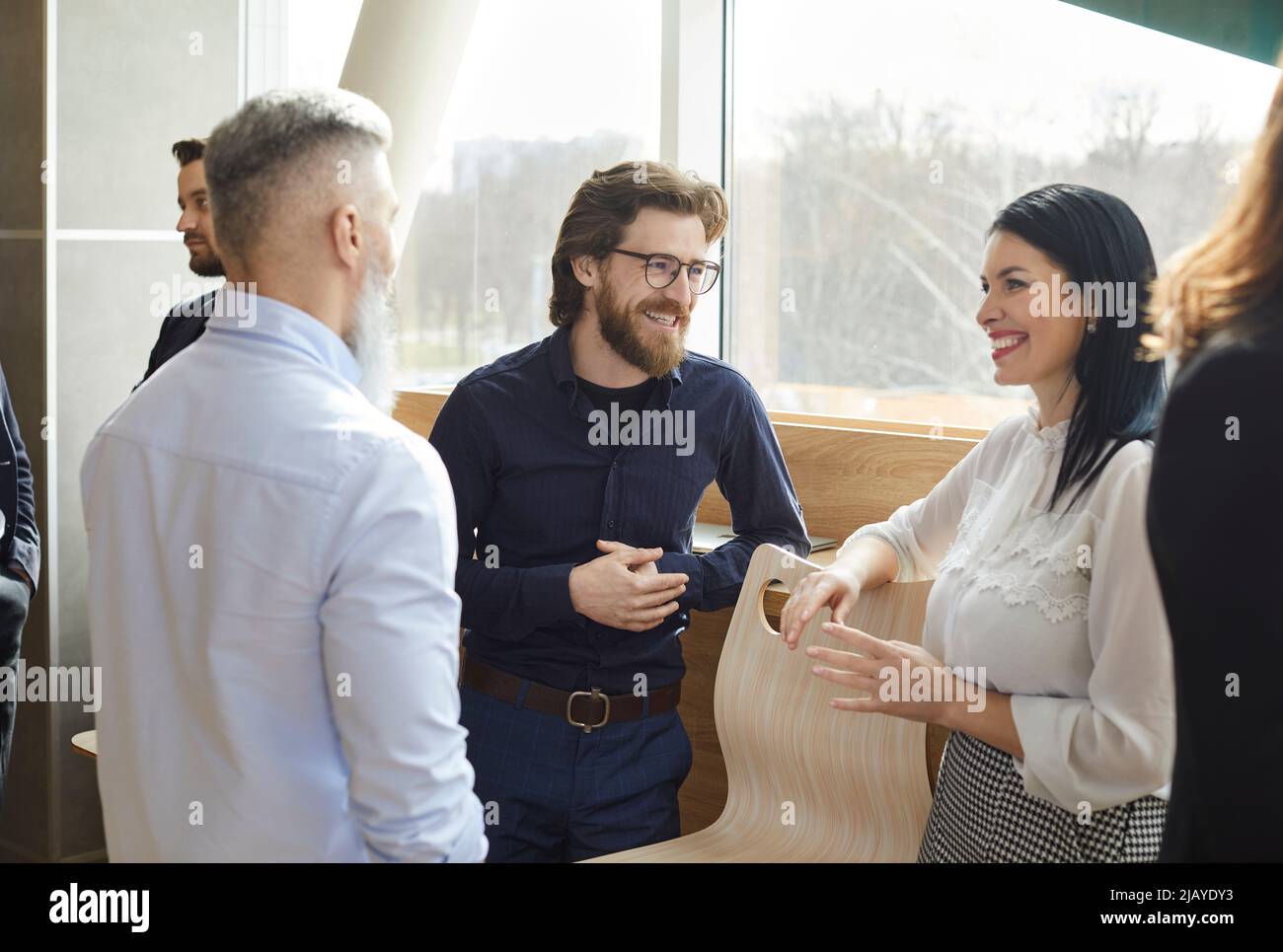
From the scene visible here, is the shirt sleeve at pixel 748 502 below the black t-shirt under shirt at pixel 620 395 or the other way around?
below

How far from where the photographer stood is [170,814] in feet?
4.34

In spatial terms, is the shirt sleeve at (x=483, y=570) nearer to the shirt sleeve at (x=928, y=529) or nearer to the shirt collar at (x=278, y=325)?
the shirt sleeve at (x=928, y=529)

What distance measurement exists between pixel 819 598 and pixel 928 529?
256mm

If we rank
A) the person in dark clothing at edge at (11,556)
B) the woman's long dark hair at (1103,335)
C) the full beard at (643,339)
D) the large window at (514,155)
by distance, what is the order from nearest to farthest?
the woman's long dark hair at (1103,335), the full beard at (643,339), the person in dark clothing at edge at (11,556), the large window at (514,155)

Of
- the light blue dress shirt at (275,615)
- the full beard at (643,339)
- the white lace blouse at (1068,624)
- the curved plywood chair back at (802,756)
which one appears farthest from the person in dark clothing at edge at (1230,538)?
the full beard at (643,339)

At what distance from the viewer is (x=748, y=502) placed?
2.39 meters

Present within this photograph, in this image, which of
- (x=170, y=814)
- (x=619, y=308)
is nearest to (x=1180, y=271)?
(x=170, y=814)

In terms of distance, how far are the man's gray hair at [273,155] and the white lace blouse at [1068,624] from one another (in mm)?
984

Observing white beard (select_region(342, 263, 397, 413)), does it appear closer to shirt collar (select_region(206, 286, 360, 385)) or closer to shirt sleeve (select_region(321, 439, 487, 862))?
shirt collar (select_region(206, 286, 360, 385))

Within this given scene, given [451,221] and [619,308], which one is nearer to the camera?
[619,308]

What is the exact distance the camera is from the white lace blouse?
5.05ft

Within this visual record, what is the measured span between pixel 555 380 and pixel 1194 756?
1.51 metres

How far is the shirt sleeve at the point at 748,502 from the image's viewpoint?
2314mm
